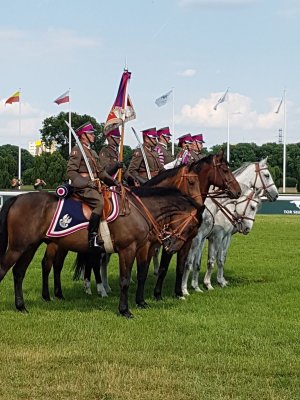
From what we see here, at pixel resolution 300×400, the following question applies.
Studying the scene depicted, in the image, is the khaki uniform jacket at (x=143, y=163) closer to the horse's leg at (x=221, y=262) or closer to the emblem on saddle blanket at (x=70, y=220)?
the horse's leg at (x=221, y=262)

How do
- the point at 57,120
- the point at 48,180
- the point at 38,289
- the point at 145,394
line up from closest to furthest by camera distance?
the point at 145,394 → the point at 38,289 → the point at 48,180 → the point at 57,120

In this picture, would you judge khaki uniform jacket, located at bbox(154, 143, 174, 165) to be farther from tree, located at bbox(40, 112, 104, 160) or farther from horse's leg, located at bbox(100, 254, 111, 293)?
tree, located at bbox(40, 112, 104, 160)

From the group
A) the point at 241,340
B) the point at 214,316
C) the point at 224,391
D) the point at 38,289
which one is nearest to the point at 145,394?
the point at 224,391

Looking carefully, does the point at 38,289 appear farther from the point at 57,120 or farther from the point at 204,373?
the point at 57,120

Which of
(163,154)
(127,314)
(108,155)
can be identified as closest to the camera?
(127,314)

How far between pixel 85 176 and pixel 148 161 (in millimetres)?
3111

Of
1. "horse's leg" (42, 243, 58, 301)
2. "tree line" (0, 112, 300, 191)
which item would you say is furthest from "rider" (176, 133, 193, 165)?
"tree line" (0, 112, 300, 191)

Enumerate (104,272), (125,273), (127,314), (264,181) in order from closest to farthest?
(127,314)
(125,273)
(104,272)
(264,181)

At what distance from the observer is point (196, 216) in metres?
11.7

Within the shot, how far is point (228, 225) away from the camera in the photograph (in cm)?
1416

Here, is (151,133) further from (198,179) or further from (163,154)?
(198,179)

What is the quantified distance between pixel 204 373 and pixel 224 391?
65 cm

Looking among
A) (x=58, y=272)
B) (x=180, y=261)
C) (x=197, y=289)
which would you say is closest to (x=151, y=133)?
(x=180, y=261)

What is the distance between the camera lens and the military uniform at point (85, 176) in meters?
10.6
